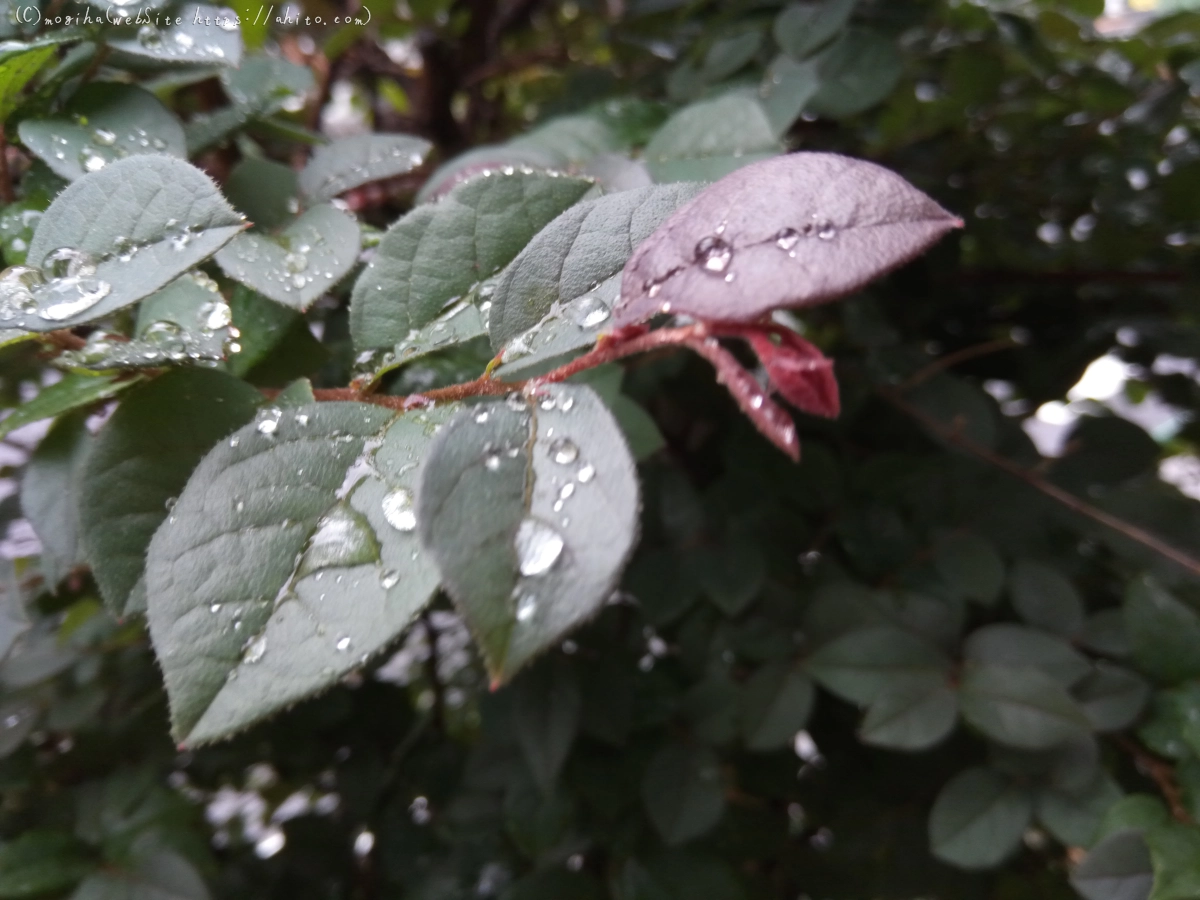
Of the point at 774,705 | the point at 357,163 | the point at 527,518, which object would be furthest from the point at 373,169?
the point at 774,705

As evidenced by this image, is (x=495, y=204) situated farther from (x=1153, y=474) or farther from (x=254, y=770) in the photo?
(x=1153, y=474)

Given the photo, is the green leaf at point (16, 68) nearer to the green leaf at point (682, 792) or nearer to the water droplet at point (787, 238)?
the water droplet at point (787, 238)

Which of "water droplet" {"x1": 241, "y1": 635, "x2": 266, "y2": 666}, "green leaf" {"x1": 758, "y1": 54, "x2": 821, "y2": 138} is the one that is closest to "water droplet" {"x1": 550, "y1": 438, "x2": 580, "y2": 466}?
"water droplet" {"x1": 241, "y1": 635, "x2": 266, "y2": 666}

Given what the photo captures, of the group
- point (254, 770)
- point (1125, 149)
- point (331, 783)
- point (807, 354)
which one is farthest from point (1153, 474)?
point (254, 770)

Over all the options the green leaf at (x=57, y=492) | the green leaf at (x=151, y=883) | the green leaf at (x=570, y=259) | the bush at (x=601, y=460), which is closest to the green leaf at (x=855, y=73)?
the bush at (x=601, y=460)

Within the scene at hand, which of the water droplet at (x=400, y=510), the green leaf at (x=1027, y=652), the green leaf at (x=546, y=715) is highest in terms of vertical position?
the water droplet at (x=400, y=510)
